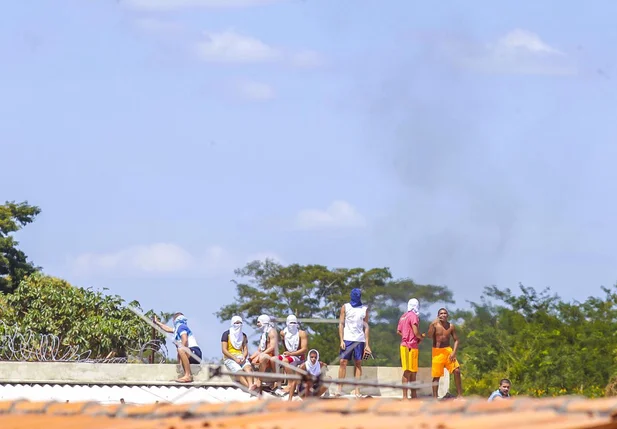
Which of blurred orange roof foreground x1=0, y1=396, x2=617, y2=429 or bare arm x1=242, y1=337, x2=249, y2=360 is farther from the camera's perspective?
bare arm x1=242, y1=337, x2=249, y2=360

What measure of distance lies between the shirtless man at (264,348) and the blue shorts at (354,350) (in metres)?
1.01

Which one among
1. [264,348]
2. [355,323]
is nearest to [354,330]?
[355,323]

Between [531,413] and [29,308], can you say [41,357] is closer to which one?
[29,308]

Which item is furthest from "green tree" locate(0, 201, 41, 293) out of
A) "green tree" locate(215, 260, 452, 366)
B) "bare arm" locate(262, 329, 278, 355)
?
"bare arm" locate(262, 329, 278, 355)

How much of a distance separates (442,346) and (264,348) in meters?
2.52

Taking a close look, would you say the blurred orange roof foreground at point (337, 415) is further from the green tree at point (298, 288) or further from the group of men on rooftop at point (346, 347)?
the green tree at point (298, 288)

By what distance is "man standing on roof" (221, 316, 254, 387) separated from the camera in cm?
1723

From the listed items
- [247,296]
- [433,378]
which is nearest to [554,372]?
[433,378]

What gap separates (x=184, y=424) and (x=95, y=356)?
18.0 metres

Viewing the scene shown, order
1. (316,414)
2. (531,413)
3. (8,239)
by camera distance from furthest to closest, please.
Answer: (8,239), (316,414), (531,413)

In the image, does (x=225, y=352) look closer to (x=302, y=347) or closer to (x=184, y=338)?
(x=184, y=338)

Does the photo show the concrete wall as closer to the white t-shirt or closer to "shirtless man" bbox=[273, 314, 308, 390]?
"shirtless man" bbox=[273, 314, 308, 390]

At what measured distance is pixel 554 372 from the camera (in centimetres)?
2381

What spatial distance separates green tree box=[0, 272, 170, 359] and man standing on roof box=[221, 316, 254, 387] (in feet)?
21.2
